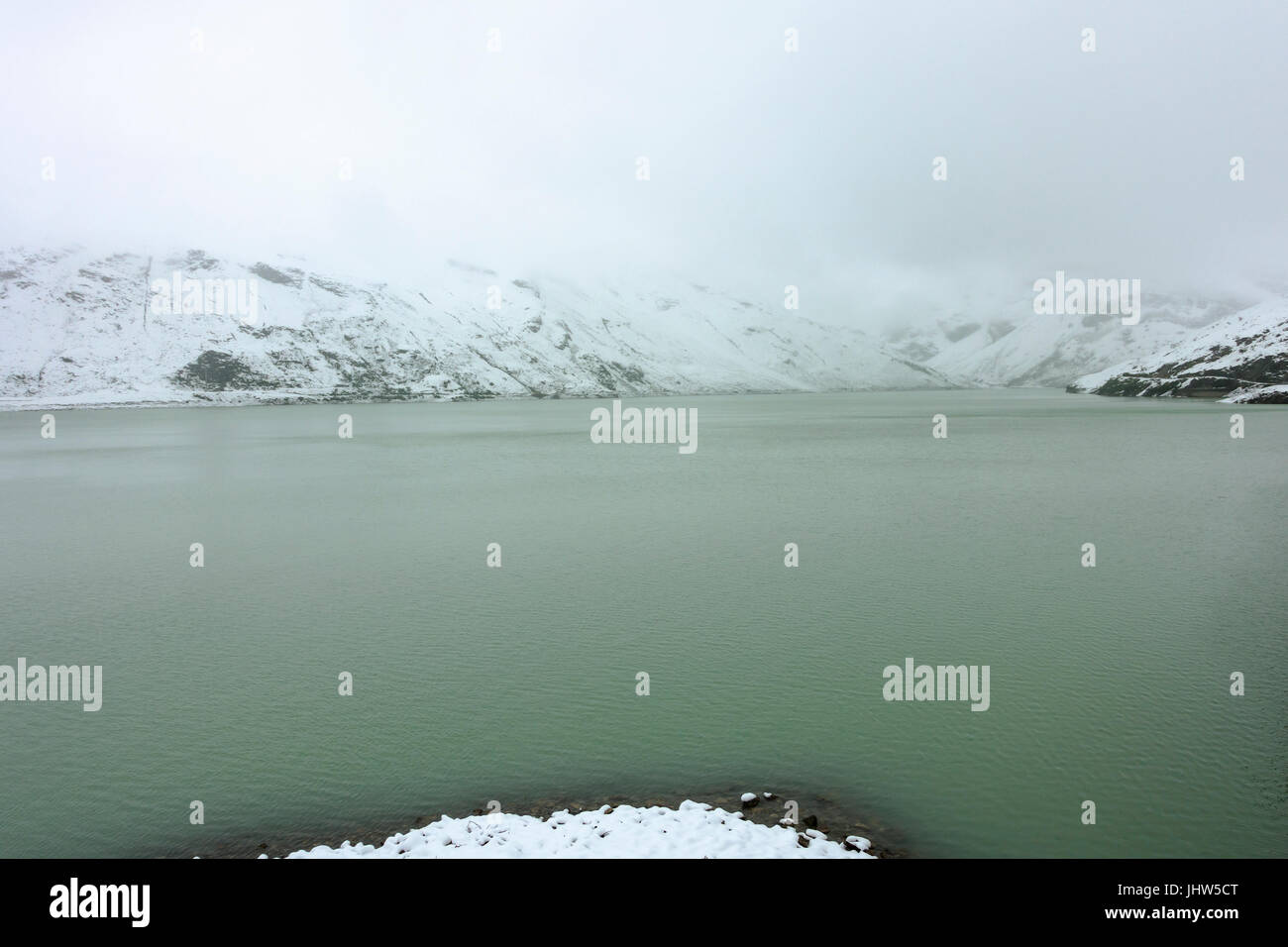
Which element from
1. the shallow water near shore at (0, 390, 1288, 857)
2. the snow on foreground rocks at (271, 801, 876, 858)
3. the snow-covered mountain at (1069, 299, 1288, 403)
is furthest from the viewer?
the snow-covered mountain at (1069, 299, 1288, 403)

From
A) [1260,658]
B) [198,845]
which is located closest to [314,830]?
[198,845]

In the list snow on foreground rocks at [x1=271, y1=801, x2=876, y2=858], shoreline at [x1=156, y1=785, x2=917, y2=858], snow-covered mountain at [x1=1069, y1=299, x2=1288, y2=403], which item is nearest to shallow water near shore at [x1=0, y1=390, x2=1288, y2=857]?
shoreline at [x1=156, y1=785, x2=917, y2=858]

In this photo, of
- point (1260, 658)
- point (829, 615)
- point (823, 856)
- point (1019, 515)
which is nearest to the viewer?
point (823, 856)

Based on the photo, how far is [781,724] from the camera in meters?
16.4

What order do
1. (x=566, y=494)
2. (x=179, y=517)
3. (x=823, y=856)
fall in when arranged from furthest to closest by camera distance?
(x=566, y=494) < (x=179, y=517) < (x=823, y=856)

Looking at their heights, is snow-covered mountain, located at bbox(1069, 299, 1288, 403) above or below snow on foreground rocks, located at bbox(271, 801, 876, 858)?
above

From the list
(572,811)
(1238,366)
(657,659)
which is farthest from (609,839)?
(1238,366)

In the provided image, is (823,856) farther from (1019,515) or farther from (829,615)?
(1019,515)

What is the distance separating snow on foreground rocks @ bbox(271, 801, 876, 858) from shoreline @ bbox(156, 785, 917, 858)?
452 millimetres

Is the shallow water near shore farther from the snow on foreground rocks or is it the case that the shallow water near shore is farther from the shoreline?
the snow on foreground rocks

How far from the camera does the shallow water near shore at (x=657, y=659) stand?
535 inches

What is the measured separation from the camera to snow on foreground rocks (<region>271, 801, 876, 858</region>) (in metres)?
11.1

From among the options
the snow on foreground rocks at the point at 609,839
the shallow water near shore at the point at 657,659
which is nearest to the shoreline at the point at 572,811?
the shallow water near shore at the point at 657,659
